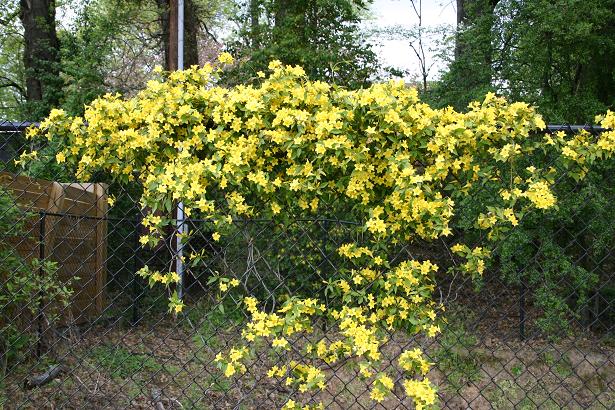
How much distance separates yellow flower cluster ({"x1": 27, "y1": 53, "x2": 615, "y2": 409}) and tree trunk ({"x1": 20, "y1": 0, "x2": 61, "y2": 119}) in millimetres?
8041

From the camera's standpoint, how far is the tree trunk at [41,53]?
9.80m

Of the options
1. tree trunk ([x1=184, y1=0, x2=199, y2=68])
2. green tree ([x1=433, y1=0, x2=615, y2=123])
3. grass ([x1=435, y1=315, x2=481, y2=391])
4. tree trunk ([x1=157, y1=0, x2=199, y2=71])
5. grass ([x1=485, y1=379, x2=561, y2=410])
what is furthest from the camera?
tree trunk ([x1=184, y1=0, x2=199, y2=68])

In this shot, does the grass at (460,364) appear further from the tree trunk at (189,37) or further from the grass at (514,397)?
the tree trunk at (189,37)

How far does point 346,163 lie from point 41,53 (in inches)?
375

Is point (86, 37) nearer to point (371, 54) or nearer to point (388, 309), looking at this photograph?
point (371, 54)

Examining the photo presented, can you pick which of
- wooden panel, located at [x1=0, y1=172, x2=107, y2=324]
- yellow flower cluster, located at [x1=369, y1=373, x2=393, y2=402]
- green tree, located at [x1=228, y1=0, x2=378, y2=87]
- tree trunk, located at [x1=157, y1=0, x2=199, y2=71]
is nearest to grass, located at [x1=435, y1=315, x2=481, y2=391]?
yellow flower cluster, located at [x1=369, y1=373, x2=393, y2=402]

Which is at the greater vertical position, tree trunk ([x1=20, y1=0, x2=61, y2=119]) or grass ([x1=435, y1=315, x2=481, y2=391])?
tree trunk ([x1=20, y1=0, x2=61, y2=119])

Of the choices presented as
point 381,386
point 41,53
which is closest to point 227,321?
point 381,386

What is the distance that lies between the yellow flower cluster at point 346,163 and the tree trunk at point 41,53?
8.04 metres

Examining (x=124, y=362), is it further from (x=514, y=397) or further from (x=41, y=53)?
(x=41, y=53)

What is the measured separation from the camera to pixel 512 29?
7.19m

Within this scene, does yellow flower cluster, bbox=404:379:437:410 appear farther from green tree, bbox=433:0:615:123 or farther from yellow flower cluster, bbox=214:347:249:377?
green tree, bbox=433:0:615:123

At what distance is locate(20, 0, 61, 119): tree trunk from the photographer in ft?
32.1

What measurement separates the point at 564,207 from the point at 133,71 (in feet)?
26.4
